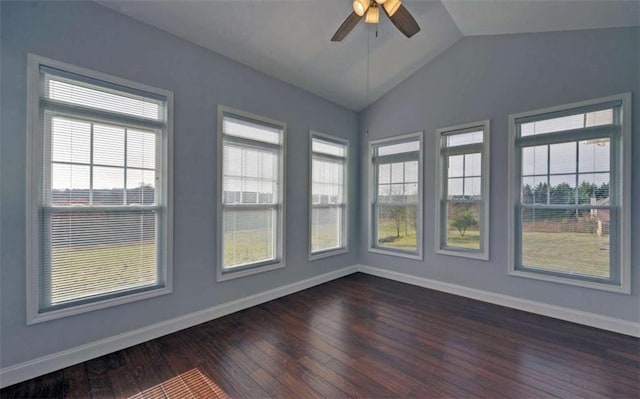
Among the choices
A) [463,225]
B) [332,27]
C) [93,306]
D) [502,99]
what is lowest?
[93,306]

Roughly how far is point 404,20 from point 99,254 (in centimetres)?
363

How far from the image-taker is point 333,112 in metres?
4.64

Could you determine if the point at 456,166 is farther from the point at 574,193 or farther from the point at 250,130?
the point at 250,130

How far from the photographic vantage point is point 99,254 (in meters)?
2.45

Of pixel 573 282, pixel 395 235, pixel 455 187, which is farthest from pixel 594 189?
pixel 395 235

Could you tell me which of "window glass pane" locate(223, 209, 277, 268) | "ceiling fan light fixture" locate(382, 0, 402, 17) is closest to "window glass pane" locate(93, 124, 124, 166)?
"window glass pane" locate(223, 209, 277, 268)

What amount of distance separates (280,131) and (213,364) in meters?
2.88

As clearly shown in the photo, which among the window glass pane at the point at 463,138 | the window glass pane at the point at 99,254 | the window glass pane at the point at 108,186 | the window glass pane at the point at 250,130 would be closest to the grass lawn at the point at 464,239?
the window glass pane at the point at 463,138

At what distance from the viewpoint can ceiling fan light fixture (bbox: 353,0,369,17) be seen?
235 centimetres

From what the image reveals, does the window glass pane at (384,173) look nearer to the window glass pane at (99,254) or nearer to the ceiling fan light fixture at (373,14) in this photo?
the ceiling fan light fixture at (373,14)

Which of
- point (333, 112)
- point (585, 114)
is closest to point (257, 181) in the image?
point (333, 112)

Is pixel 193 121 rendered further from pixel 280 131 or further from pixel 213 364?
pixel 213 364

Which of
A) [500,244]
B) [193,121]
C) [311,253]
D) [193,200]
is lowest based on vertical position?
[311,253]

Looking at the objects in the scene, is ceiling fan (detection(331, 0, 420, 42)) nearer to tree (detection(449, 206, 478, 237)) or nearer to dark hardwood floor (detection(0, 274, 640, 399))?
tree (detection(449, 206, 478, 237))
